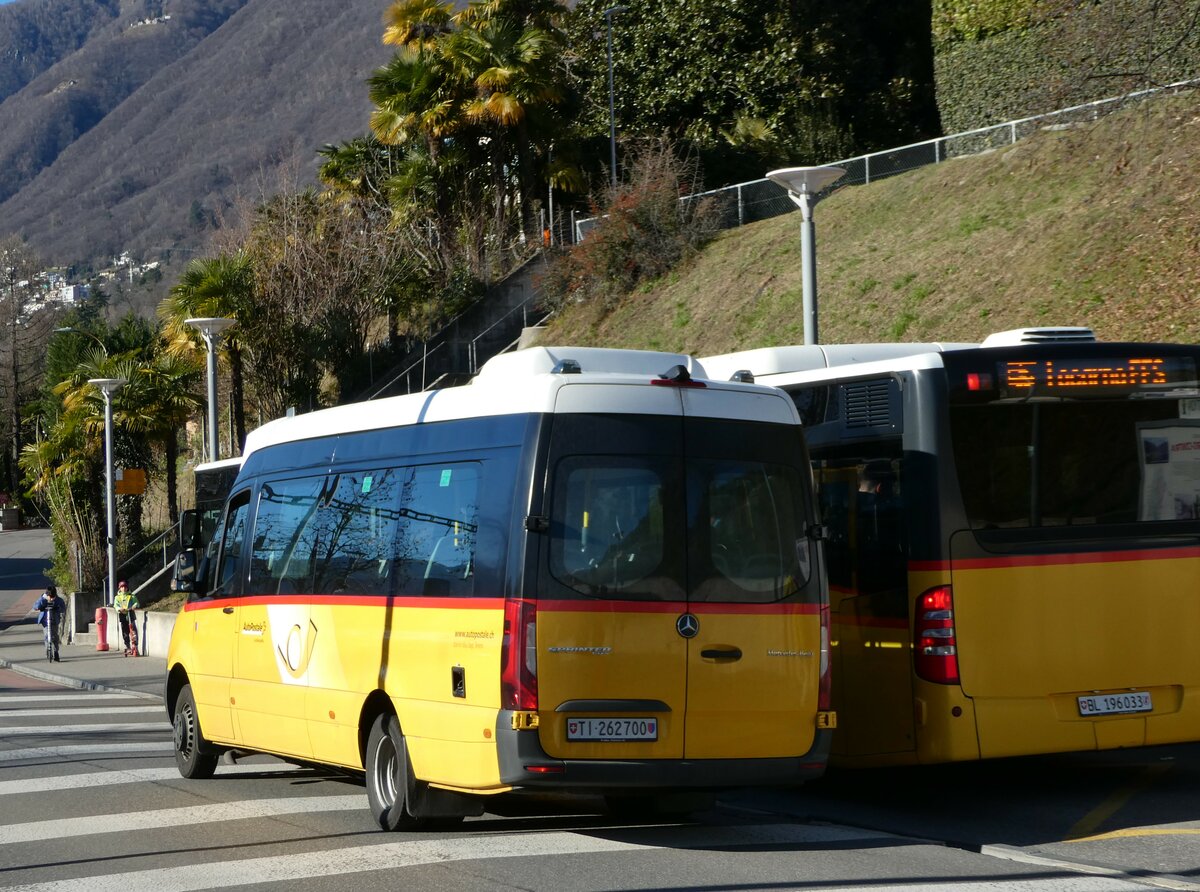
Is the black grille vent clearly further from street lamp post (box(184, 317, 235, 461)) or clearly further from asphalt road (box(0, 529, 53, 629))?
asphalt road (box(0, 529, 53, 629))

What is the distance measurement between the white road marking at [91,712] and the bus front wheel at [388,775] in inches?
435

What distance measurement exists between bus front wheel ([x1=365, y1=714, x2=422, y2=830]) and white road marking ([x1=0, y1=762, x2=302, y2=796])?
3.30 meters

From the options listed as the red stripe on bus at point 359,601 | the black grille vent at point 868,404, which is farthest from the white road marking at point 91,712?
the black grille vent at point 868,404

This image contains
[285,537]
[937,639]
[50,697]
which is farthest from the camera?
[50,697]

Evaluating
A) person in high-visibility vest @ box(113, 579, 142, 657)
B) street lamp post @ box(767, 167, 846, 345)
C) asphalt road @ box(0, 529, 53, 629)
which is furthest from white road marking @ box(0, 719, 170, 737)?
asphalt road @ box(0, 529, 53, 629)

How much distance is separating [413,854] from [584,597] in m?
1.77

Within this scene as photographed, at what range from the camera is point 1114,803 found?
33.2 ft

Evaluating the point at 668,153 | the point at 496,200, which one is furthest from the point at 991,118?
the point at 496,200

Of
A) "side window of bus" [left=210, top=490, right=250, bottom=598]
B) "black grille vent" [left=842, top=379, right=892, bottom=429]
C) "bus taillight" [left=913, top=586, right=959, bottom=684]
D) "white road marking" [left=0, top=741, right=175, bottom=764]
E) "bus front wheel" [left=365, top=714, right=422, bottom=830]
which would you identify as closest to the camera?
"bus front wheel" [left=365, top=714, right=422, bottom=830]

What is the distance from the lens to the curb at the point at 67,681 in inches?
967

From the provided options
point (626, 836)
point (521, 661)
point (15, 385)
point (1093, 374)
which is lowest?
point (626, 836)

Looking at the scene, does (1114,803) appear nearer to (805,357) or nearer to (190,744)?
(805,357)

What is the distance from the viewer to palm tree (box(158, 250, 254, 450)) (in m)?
35.6

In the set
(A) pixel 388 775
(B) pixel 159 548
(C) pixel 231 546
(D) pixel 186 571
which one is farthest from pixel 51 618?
(A) pixel 388 775
